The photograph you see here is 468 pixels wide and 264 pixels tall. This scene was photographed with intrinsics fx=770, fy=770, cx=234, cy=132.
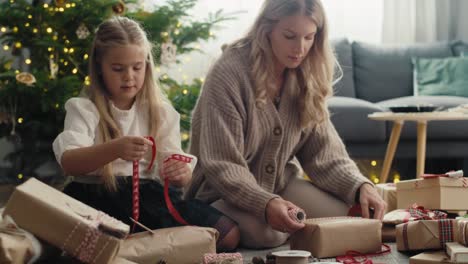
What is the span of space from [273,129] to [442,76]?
2.40m

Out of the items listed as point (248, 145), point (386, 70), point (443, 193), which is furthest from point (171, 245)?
point (386, 70)

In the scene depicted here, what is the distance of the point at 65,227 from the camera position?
1.51 meters

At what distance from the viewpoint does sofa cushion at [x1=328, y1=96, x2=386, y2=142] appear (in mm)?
3865

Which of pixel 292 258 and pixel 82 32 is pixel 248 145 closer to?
pixel 292 258

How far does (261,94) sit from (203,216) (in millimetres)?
381

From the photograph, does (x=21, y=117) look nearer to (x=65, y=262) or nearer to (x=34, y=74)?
(x=34, y=74)

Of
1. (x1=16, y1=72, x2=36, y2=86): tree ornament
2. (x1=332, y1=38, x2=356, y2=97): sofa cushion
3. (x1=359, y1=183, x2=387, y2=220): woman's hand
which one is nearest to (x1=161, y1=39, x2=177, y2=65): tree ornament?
(x1=16, y1=72, x2=36, y2=86): tree ornament

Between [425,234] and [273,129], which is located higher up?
[273,129]

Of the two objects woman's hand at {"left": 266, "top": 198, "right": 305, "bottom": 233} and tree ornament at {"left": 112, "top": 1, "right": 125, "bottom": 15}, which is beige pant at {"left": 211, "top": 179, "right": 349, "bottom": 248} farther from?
tree ornament at {"left": 112, "top": 1, "right": 125, "bottom": 15}

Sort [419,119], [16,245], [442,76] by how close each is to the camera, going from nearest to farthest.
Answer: [16,245] → [419,119] → [442,76]

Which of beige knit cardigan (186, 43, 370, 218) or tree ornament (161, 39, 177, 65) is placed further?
tree ornament (161, 39, 177, 65)

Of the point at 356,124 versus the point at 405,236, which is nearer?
the point at 405,236

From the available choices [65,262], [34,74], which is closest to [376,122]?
[34,74]

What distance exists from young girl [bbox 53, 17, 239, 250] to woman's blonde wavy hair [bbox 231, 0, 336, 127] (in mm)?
287
